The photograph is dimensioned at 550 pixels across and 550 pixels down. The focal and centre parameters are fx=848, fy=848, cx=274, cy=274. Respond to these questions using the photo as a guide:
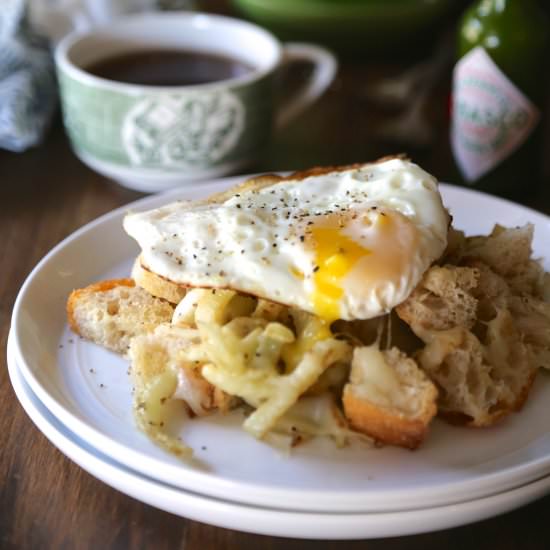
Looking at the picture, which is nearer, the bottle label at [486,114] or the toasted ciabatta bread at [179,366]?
the toasted ciabatta bread at [179,366]

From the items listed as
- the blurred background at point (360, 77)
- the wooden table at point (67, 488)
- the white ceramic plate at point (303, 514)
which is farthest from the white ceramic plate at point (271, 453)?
the blurred background at point (360, 77)

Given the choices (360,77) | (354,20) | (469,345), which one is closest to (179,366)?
(469,345)

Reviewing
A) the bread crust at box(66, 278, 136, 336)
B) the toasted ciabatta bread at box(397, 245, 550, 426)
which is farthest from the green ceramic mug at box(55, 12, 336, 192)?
the toasted ciabatta bread at box(397, 245, 550, 426)

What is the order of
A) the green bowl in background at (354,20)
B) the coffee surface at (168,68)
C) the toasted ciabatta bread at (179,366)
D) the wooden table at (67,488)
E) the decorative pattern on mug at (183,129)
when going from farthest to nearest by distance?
1. the green bowl in background at (354,20)
2. the coffee surface at (168,68)
3. the decorative pattern on mug at (183,129)
4. the toasted ciabatta bread at (179,366)
5. the wooden table at (67,488)

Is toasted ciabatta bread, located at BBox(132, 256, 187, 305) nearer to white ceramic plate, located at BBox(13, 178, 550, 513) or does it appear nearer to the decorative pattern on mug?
white ceramic plate, located at BBox(13, 178, 550, 513)

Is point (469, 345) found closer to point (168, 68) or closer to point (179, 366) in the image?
point (179, 366)

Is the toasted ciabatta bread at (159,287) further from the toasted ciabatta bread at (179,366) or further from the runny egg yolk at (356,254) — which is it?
the runny egg yolk at (356,254)

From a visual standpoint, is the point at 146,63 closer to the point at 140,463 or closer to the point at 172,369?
the point at 172,369
